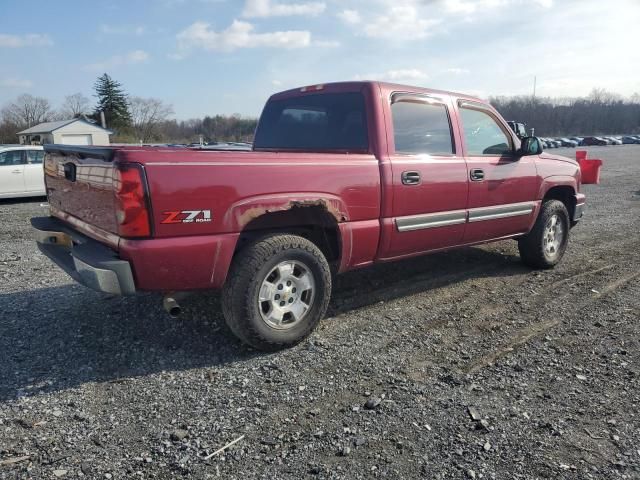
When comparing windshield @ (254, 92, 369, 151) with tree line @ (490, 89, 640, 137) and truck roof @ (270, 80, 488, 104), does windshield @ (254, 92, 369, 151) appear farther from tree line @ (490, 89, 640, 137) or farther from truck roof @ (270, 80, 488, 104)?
tree line @ (490, 89, 640, 137)

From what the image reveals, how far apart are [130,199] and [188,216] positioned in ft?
1.15

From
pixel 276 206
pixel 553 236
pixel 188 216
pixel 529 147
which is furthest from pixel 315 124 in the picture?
pixel 553 236

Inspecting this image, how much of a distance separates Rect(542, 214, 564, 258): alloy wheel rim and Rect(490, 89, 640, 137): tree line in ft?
353

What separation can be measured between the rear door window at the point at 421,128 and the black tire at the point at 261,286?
1.29 m

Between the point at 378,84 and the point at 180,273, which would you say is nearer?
the point at 180,273

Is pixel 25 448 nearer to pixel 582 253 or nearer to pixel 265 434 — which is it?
pixel 265 434

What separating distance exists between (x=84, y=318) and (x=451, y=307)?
3.21 meters

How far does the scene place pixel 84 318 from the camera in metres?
4.12

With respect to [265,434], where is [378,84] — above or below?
above

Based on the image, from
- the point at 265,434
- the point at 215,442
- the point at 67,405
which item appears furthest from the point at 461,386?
the point at 67,405

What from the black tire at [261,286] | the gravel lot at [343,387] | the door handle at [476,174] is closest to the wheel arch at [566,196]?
the gravel lot at [343,387]

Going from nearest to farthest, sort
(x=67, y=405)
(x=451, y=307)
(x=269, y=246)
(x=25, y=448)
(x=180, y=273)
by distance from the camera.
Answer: (x=25, y=448) < (x=67, y=405) < (x=180, y=273) < (x=269, y=246) < (x=451, y=307)

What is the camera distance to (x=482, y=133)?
16.6 ft

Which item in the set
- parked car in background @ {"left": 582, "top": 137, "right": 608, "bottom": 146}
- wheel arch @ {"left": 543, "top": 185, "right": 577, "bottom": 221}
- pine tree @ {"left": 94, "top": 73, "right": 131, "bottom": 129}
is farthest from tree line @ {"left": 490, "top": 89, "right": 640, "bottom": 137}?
wheel arch @ {"left": 543, "top": 185, "right": 577, "bottom": 221}
